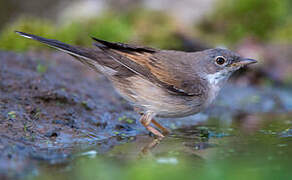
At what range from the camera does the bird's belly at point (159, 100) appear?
594 cm

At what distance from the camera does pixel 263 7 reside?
12.7 meters

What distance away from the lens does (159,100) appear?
5.98m

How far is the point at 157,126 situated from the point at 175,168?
228 cm

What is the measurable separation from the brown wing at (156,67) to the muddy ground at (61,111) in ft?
3.21

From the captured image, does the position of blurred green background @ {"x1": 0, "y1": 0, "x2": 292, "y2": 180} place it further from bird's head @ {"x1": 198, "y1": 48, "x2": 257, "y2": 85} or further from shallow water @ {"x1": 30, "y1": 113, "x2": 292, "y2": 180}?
bird's head @ {"x1": 198, "y1": 48, "x2": 257, "y2": 85}

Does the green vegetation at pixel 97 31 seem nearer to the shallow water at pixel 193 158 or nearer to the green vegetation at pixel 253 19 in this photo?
the green vegetation at pixel 253 19

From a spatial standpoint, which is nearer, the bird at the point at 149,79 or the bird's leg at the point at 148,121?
the bird at the point at 149,79

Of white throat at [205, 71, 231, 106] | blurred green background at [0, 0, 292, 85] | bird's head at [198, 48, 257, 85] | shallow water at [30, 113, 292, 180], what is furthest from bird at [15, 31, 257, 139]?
blurred green background at [0, 0, 292, 85]


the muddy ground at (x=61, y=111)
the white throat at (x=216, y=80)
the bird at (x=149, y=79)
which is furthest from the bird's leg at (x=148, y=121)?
the white throat at (x=216, y=80)

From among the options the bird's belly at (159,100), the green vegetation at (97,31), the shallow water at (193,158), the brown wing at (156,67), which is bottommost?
the shallow water at (193,158)

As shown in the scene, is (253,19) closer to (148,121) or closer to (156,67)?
(156,67)

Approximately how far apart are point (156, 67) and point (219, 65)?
45.4 inches

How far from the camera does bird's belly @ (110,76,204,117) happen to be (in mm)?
5941

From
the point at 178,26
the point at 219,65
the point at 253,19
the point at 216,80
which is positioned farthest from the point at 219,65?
the point at 253,19
